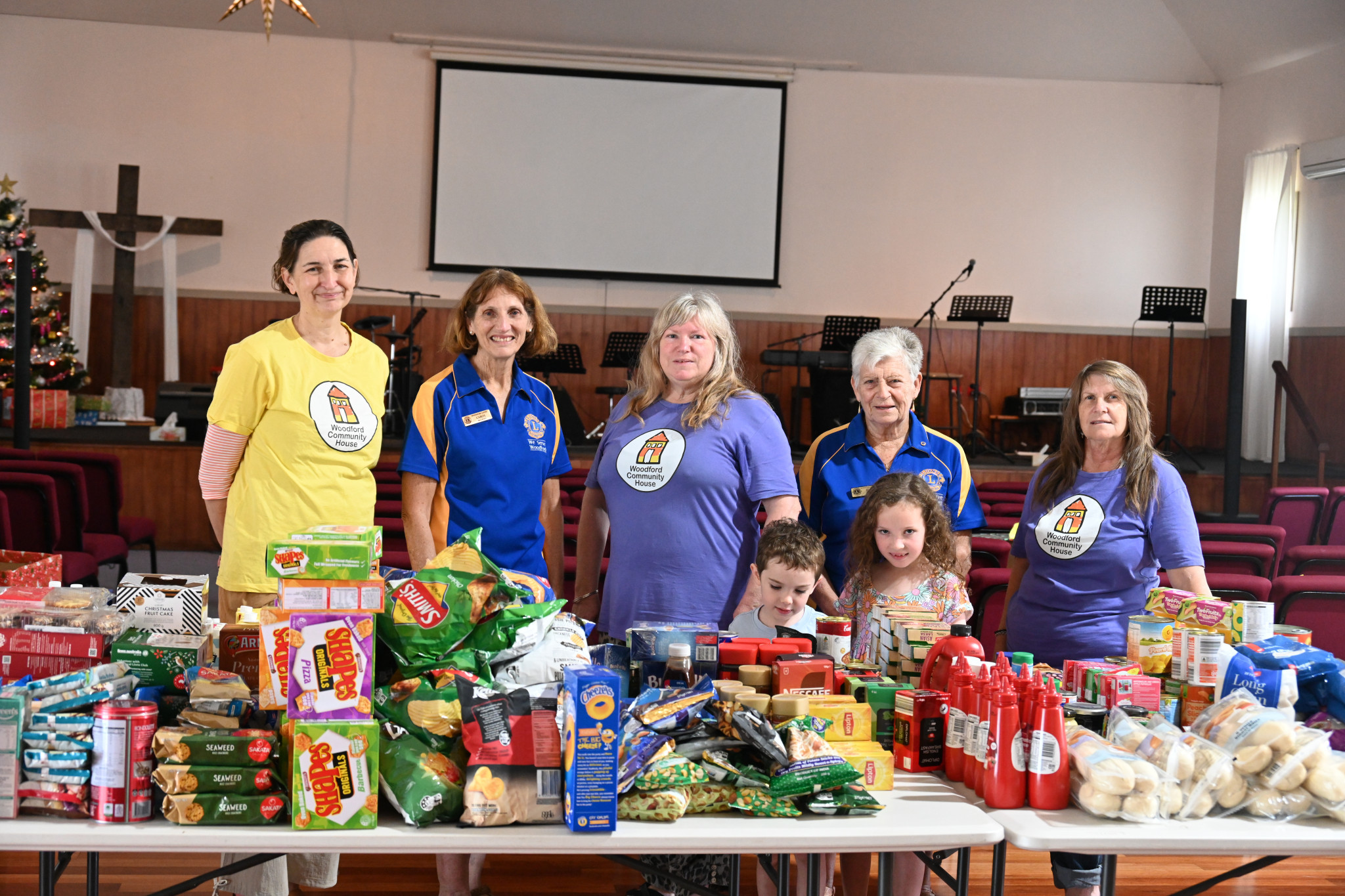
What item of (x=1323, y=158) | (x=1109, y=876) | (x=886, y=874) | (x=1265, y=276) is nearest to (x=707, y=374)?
(x=886, y=874)

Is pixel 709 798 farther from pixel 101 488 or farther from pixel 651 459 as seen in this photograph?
pixel 101 488

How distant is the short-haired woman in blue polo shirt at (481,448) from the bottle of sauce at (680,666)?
2.55ft

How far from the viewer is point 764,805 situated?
1534 mm

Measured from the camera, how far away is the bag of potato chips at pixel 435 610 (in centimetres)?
160

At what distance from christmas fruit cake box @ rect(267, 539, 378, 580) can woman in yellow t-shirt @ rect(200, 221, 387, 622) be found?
764 mm

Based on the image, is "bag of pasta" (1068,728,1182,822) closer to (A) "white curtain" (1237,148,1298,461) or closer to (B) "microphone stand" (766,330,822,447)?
(B) "microphone stand" (766,330,822,447)

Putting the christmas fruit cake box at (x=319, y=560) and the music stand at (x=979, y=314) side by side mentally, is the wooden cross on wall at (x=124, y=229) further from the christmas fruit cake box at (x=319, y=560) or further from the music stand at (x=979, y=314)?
the christmas fruit cake box at (x=319, y=560)

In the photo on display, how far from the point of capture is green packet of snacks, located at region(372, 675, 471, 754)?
5.00 ft

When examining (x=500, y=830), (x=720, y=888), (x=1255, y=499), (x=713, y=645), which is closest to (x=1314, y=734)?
(x=713, y=645)

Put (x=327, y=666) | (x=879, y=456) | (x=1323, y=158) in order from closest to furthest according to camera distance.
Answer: (x=327, y=666) → (x=879, y=456) → (x=1323, y=158)

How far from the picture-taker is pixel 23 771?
1.49m

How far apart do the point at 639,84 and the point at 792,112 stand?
144 centimetres

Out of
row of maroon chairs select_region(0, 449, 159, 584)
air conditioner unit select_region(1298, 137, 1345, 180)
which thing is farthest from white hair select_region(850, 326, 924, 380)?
air conditioner unit select_region(1298, 137, 1345, 180)

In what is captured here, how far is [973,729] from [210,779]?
3.60 feet
